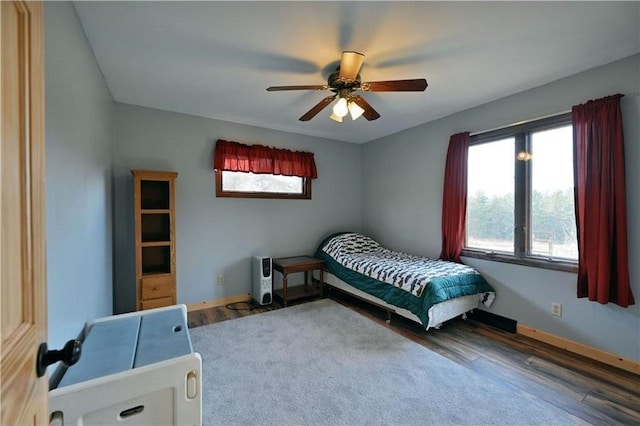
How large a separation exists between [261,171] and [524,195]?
124 inches

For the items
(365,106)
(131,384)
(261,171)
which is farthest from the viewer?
(261,171)

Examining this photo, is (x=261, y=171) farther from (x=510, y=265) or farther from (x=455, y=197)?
(x=510, y=265)

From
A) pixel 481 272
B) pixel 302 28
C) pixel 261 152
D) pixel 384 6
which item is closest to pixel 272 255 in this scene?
pixel 261 152

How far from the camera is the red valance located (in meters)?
3.58

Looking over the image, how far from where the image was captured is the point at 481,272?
10.3 feet

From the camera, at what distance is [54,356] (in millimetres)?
666

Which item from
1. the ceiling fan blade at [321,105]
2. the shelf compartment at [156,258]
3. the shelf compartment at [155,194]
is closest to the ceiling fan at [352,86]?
the ceiling fan blade at [321,105]

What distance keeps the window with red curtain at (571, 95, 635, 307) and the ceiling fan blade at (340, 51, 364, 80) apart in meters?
2.01

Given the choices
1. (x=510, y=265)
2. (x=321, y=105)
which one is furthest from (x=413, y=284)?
(x=321, y=105)

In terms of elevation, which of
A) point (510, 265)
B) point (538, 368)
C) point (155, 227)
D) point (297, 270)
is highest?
point (155, 227)

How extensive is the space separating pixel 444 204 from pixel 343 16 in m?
2.54

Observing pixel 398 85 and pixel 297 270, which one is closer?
pixel 398 85

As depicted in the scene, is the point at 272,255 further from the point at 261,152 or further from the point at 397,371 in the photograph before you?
the point at 397,371

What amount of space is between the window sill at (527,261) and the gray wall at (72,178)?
361 cm
